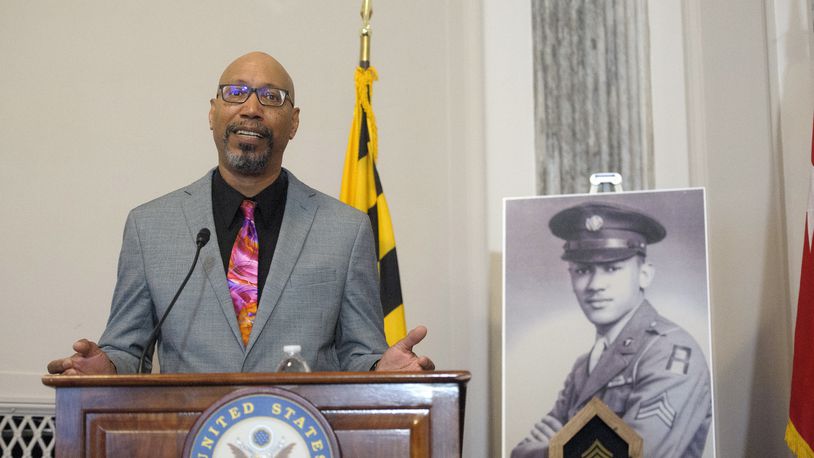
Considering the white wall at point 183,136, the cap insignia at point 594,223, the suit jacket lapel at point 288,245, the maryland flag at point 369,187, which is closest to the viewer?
the suit jacket lapel at point 288,245

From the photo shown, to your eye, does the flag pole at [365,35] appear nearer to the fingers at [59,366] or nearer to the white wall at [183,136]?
the white wall at [183,136]

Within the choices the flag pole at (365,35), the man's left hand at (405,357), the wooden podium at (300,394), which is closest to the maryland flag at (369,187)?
the flag pole at (365,35)

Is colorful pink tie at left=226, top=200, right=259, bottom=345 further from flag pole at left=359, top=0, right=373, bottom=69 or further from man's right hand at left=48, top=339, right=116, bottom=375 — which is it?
flag pole at left=359, top=0, right=373, bottom=69

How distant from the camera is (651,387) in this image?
338 cm

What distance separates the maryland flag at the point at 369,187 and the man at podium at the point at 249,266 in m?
1.01

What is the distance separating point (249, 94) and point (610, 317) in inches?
59.3

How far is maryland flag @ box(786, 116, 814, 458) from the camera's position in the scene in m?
3.50

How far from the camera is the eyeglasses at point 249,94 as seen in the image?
270 cm

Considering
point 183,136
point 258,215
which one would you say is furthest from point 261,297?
point 183,136

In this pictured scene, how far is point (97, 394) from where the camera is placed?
1829 mm

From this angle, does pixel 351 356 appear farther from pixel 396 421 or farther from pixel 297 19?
pixel 297 19

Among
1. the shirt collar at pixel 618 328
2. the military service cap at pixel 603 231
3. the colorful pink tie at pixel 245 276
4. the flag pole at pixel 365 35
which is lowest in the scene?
the shirt collar at pixel 618 328

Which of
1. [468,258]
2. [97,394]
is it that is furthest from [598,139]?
[97,394]

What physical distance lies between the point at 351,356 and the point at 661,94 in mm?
2224
